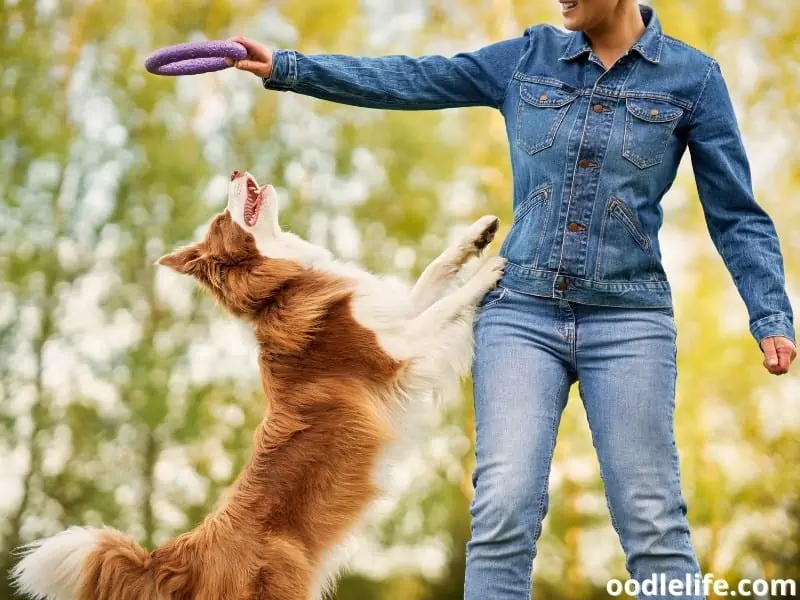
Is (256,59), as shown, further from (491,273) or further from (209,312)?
(209,312)

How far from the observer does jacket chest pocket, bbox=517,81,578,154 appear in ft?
7.72

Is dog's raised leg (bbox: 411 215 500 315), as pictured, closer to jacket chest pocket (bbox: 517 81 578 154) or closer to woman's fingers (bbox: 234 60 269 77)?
jacket chest pocket (bbox: 517 81 578 154)

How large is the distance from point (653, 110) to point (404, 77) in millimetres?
683

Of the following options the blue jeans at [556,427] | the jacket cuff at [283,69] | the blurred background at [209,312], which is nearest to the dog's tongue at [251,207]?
the jacket cuff at [283,69]

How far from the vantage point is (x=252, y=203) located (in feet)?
11.0

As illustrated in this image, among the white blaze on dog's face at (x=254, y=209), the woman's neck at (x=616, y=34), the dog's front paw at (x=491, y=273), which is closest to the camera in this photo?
the woman's neck at (x=616, y=34)

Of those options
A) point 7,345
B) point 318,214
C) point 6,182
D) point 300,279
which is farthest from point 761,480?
point 6,182

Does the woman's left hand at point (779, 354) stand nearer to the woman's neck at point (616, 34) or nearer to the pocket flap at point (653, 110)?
the pocket flap at point (653, 110)

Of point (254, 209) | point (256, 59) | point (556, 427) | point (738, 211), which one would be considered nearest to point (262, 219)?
point (254, 209)

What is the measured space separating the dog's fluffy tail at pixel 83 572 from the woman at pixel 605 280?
1.17m

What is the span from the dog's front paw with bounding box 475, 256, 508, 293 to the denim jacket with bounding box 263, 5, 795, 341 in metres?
0.27

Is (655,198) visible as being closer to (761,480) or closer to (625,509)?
(625,509)

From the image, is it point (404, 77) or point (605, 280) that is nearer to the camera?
point (605, 280)

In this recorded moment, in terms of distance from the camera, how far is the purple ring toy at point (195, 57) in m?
2.46
